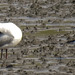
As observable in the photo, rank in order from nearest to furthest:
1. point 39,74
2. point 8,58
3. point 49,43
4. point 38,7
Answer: point 39,74 < point 8,58 < point 49,43 < point 38,7

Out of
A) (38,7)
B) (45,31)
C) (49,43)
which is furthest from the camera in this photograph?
(38,7)

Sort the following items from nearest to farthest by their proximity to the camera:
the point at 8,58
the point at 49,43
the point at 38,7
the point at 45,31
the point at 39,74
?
the point at 39,74
the point at 8,58
the point at 49,43
the point at 45,31
the point at 38,7

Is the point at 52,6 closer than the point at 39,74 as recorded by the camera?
No

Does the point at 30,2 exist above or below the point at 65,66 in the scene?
above

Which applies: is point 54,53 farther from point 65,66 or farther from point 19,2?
point 19,2

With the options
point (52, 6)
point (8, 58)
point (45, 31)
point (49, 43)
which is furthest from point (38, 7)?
point (8, 58)

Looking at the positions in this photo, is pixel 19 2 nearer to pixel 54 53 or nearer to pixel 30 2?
pixel 30 2

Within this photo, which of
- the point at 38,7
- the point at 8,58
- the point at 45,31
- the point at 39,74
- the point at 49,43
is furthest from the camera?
Answer: the point at 38,7

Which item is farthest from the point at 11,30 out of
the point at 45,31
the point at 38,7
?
the point at 38,7

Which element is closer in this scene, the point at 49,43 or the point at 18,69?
the point at 18,69
